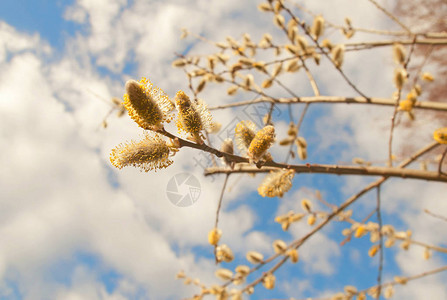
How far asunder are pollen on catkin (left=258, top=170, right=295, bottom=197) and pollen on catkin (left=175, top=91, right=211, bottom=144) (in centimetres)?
36

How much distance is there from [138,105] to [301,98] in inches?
47.9

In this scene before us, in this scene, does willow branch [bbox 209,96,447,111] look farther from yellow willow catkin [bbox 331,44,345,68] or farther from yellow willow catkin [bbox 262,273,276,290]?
yellow willow catkin [bbox 262,273,276,290]

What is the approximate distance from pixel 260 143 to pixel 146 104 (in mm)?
351

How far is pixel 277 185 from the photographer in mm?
1210

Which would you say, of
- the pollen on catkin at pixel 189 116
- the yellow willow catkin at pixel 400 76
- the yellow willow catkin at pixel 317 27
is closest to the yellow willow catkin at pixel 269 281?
the pollen on catkin at pixel 189 116

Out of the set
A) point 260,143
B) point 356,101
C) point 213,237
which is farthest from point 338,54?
point 213,237

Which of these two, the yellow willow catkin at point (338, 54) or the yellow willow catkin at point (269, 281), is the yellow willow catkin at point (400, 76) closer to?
the yellow willow catkin at point (338, 54)

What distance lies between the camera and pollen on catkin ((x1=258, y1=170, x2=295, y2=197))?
1.20 metres

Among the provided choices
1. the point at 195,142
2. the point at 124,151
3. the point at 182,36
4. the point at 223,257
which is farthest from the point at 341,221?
the point at 182,36

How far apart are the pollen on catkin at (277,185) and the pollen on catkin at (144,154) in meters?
0.42

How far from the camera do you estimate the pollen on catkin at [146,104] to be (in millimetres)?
900

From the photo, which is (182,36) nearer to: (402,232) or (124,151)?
(124,151)

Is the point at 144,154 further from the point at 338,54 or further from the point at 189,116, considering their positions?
the point at 338,54

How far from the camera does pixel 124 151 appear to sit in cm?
95
